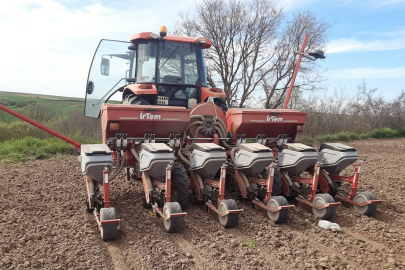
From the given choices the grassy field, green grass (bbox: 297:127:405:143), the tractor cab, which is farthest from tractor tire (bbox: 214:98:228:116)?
the grassy field

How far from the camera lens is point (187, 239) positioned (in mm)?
3717

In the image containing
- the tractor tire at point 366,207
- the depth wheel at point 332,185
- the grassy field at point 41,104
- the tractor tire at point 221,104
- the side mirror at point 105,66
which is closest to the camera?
the tractor tire at point 366,207

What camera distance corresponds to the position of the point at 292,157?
5016 millimetres

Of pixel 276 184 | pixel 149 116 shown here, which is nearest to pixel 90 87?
pixel 149 116

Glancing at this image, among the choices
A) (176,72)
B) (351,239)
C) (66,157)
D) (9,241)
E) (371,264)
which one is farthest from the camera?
(66,157)

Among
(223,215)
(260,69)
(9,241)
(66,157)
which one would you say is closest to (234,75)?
(260,69)

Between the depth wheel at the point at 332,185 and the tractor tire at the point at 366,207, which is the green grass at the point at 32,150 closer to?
the depth wheel at the point at 332,185

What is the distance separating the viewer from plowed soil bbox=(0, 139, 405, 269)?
313cm

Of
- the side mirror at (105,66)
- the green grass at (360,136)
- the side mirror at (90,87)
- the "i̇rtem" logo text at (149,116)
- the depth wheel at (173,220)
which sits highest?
the side mirror at (105,66)

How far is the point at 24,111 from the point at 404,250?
16.5 metres

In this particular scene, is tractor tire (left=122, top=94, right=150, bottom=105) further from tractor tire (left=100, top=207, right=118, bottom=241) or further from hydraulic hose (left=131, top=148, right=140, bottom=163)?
tractor tire (left=100, top=207, right=118, bottom=241)

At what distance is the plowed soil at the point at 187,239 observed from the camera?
313 cm

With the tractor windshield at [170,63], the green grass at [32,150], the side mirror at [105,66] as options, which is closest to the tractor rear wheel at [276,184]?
the tractor windshield at [170,63]

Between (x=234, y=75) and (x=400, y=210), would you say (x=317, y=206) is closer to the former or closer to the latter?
(x=400, y=210)
